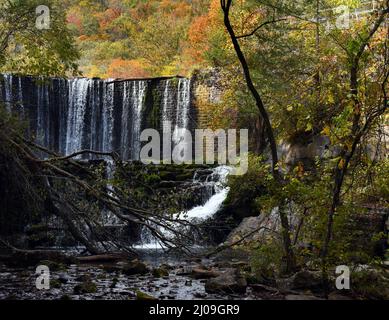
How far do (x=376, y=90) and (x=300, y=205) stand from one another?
212cm

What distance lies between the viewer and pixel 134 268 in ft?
32.4

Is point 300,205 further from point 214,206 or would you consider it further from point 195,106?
point 195,106

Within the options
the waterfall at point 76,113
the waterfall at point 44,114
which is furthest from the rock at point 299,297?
the waterfall at point 44,114

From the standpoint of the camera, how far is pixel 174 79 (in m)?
23.6

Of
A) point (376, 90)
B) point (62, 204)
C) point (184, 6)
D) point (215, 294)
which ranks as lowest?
point (215, 294)

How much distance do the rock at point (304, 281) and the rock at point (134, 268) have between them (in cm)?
282

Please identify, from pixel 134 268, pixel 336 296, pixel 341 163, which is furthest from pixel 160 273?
pixel 341 163

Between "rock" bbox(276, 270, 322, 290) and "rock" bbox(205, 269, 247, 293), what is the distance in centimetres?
59

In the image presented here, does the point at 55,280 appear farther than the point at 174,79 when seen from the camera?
No

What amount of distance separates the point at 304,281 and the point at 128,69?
30.7 metres

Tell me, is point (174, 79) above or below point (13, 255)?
above

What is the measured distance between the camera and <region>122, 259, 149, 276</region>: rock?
32.2ft
